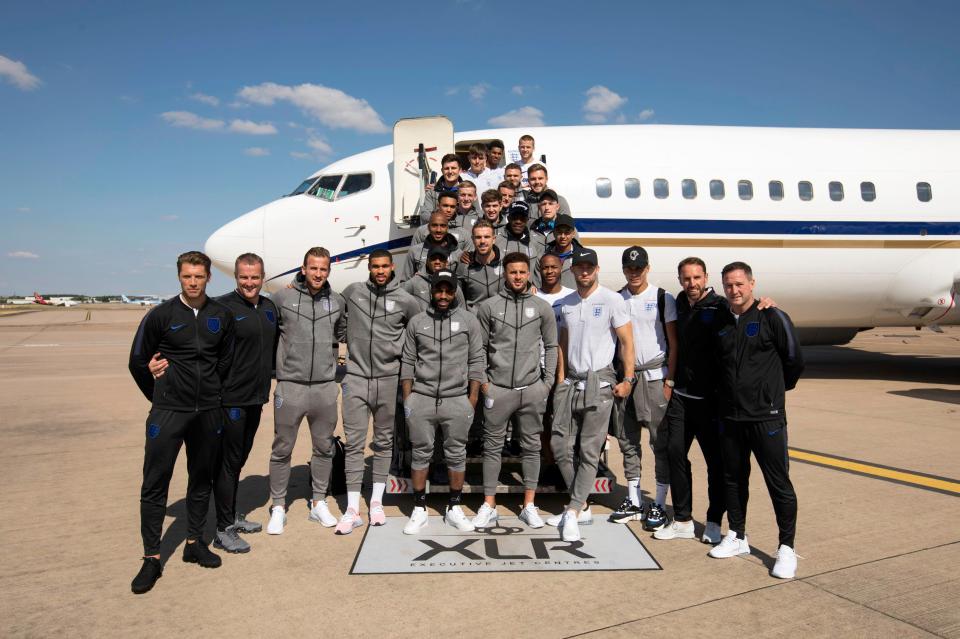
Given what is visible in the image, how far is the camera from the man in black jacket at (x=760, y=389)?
4004mm

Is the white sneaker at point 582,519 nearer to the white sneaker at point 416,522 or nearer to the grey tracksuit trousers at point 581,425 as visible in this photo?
the grey tracksuit trousers at point 581,425

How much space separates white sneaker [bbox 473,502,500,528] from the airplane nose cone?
7.61 meters

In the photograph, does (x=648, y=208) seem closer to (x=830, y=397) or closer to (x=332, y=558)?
(x=830, y=397)

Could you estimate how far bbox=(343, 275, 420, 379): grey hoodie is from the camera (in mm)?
4973

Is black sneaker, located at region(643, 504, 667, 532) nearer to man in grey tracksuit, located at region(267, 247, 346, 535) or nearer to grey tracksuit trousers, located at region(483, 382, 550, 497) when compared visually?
grey tracksuit trousers, located at region(483, 382, 550, 497)

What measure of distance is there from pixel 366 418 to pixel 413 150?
264 inches

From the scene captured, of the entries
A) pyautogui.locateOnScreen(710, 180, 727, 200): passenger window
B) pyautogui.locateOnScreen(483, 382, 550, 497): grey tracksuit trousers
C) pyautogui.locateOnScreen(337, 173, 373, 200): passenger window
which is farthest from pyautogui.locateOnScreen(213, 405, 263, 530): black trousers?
pyautogui.locateOnScreen(710, 180, 727, 200): passenger window

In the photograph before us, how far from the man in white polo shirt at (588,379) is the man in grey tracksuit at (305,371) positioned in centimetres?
181

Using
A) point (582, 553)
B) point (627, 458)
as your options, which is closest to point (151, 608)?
point (582, 553)

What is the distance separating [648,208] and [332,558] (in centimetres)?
872

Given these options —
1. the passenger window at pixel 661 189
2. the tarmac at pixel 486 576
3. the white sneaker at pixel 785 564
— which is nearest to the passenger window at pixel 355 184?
the passenger window at pixel 661 189

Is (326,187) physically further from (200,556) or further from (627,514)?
(627,514)

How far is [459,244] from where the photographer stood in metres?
6.35

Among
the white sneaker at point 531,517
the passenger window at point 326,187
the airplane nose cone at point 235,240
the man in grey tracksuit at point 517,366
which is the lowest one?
the white sneaker at point 531,517
